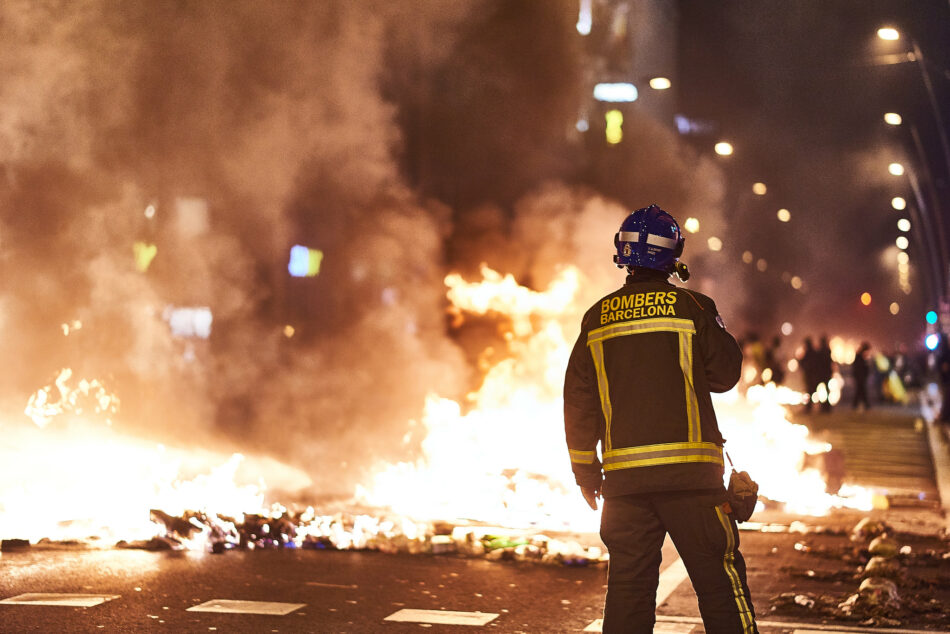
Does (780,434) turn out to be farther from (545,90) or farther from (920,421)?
(920,421)

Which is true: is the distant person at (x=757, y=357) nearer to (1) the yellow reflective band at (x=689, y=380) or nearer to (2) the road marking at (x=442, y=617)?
(2) the road marking at (x=442, y=617)

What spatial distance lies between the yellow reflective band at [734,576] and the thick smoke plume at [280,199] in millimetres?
6933

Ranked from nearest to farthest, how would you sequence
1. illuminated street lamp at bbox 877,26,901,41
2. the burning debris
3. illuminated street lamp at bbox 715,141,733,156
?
the burning debris
illuminated street lamp at bbox 877,26,901,41
illuminated street lamp at bbox 715,141,733,156

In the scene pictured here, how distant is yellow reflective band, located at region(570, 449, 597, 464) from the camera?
3.86 m

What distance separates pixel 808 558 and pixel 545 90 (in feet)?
28.3

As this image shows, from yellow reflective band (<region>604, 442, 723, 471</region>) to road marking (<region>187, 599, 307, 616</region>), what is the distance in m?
2.36

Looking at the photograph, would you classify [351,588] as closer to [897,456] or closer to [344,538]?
[344,538]

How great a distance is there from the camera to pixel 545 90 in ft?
47.3

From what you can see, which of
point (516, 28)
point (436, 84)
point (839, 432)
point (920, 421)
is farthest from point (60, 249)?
point (920, 421)

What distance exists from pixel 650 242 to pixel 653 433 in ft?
Answer: 2.32

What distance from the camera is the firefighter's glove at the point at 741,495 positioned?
3.72 m

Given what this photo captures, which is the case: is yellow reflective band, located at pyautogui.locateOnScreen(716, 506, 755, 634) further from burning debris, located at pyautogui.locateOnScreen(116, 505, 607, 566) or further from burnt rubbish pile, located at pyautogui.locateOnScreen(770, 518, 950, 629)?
burning debris, located at pyautogui.locateOnScreen(116, 505, 607, 566)

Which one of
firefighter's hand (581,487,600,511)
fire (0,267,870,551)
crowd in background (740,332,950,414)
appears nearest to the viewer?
firefighter's hand (581,487,600,511)

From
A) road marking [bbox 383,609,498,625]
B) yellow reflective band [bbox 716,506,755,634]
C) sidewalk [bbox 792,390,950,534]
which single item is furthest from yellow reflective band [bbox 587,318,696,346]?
sidewalk [bbox 792,390,950,534]
